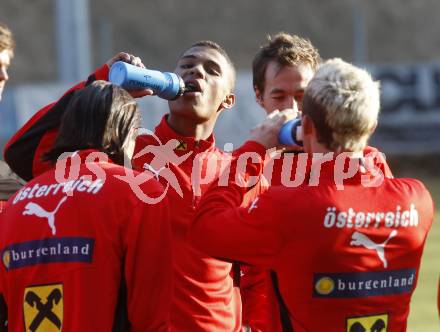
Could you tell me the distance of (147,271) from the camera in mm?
3295

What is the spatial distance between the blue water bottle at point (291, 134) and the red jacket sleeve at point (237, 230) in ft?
0.83

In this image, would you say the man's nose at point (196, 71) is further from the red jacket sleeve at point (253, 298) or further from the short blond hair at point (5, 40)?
the short blond hair at point (5, 40)

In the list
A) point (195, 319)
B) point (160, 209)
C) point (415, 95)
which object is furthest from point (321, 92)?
point (415, 95)

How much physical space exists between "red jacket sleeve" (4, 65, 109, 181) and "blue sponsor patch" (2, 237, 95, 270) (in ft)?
2.27

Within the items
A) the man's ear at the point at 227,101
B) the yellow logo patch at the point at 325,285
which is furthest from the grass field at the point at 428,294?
the yellow logo patch at the point at 325,285

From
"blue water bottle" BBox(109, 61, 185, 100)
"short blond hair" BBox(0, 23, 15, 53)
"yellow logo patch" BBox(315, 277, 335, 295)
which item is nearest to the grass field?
"short blond hair" BBox(0, 23, 15, 53)

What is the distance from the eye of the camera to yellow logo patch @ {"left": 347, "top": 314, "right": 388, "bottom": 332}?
3367 millimetres

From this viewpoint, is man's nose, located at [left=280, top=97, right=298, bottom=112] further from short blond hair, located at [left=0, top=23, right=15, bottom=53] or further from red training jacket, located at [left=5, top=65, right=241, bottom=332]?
short blond hair, located at [left=0, top=23, right=15, bottom=53]

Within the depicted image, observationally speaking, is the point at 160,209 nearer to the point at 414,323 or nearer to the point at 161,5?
the point at 414,323

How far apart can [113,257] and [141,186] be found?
0.26 metres

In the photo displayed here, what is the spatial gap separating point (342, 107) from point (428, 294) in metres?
6.34

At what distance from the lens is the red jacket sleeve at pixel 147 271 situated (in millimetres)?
3299

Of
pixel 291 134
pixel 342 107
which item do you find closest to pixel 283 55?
pixel 291 134

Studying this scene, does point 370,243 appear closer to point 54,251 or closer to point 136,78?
point 54,251
